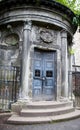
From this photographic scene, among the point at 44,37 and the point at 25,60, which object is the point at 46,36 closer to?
the point at 44,37

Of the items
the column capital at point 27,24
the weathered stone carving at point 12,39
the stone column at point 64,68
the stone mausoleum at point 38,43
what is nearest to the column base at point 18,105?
the stone mausoleum at point 38,43

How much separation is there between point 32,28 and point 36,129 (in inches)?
176

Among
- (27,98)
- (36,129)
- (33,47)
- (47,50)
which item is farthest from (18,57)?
(36,129)

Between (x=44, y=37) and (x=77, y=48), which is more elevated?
(x=77, y=48)

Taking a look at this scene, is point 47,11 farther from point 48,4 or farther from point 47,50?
point 47,50

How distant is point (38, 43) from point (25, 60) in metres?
1.17

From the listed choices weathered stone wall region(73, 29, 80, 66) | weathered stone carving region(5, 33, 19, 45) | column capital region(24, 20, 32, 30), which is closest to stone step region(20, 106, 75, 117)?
weathered stone carving region(5, 33, 19, 45)

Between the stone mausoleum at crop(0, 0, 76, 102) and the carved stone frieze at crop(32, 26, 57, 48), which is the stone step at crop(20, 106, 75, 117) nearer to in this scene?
the stone mausoleum at crop(0, 0, 76, 102)

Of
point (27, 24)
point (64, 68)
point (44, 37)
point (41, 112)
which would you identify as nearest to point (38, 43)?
point (44, 37)

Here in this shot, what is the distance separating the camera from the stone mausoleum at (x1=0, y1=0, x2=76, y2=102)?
267 inches

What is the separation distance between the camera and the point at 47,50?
7434mm

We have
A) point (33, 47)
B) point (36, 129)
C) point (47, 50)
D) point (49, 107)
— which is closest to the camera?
point (36, 129)

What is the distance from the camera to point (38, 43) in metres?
7.11

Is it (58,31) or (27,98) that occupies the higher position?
(58,31)
